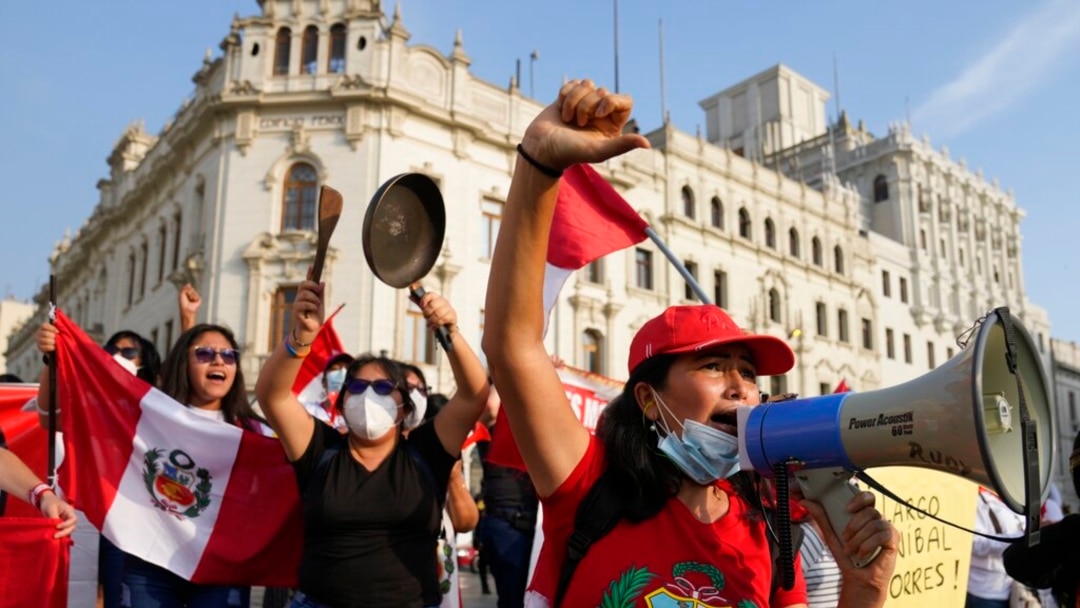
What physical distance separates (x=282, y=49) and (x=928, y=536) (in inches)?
918

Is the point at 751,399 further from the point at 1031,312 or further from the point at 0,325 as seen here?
the point at 0,325

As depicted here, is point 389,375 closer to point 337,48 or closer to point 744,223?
point 337,48

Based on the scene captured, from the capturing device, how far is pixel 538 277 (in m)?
2.02

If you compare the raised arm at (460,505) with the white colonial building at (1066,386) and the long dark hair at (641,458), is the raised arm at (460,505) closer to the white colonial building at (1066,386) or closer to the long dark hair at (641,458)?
the long dark hair at (641,458)

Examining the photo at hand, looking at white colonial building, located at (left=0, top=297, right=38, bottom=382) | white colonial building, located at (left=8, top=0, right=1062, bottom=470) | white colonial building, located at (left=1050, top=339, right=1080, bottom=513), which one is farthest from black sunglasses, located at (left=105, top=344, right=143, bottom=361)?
Answer: white colonial building, located at (left=0, top=297, right=38, bottom=382)

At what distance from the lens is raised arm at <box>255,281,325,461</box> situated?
3.37 meters

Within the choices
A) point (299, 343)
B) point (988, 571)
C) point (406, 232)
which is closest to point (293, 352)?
point (299, 343)

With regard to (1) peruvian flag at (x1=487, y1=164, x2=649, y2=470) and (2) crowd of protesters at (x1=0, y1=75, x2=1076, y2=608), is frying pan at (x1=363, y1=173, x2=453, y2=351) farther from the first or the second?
(1) peruvian flag at (x1=487, y1=164, x2=649, y2=470)

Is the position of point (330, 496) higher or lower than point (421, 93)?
lower

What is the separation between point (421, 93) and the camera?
81.1 ft

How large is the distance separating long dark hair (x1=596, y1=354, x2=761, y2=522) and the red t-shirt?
35 millimetres

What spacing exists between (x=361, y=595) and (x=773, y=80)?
144ft

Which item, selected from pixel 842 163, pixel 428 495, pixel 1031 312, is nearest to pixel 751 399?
pixel 428 495

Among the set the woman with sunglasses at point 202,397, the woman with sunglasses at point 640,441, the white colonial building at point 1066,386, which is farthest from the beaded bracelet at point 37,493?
the white colonial building at point 1066,386
